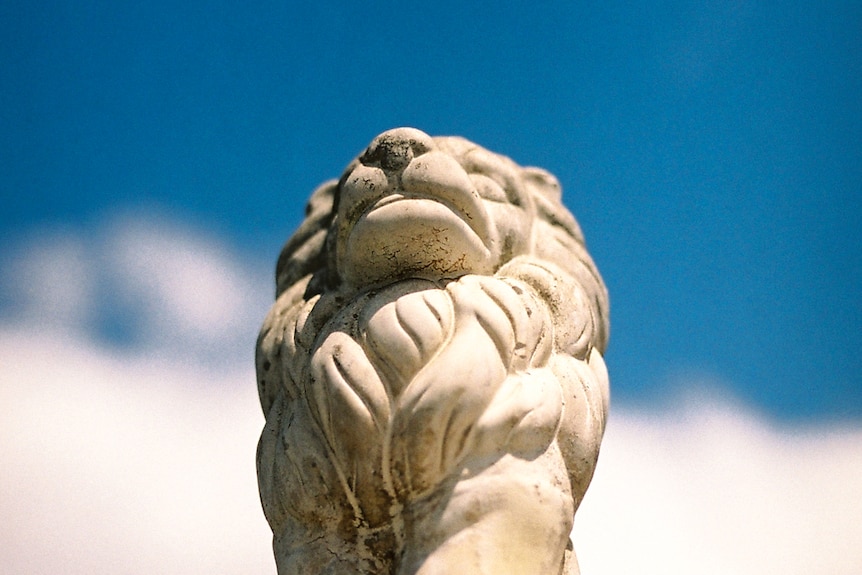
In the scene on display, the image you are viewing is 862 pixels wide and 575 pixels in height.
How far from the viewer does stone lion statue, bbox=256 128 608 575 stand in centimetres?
217

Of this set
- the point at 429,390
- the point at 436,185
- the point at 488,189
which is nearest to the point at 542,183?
the point at 488,189

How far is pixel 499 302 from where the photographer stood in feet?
7.75

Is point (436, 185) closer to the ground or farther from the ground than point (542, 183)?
closer to the ground

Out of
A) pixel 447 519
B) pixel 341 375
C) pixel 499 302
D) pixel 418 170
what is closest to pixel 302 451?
pixel 341 375

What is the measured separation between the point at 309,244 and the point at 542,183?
2.76 feet

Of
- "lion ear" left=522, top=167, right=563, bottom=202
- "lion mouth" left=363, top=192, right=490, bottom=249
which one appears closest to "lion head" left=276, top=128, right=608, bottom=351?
"lion mouth" left=363, top=192, right=490, bottom=249

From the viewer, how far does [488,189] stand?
2678 millimetres

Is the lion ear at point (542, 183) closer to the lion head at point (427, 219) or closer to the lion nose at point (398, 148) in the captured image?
the lion head at point (427, 219)

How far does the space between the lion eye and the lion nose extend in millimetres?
262

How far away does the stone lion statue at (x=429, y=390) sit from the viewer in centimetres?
217

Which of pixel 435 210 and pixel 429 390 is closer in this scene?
pixel 429 390

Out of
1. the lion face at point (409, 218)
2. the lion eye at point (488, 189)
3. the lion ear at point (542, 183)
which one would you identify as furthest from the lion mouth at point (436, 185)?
the lion ear at point (542, 183)

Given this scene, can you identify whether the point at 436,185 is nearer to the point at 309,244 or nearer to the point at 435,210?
the point at 435,210

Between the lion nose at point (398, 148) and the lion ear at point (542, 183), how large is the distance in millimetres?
629
